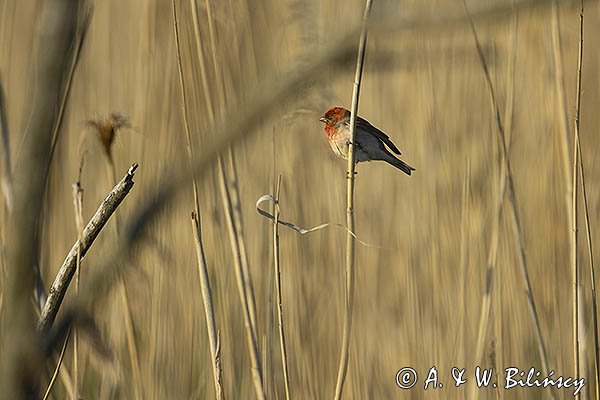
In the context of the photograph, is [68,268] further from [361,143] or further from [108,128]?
[361,143]

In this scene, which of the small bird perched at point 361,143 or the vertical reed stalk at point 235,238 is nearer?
the vertical reed stalk at point 235,238

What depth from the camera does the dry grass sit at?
1.18 m

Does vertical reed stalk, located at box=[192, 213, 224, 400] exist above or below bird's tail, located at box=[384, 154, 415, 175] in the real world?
below

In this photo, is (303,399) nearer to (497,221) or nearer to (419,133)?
(497,221)

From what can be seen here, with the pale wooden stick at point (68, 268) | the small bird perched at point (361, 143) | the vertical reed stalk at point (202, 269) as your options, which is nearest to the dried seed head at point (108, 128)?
the vertical reed stalk at point (202, 269)

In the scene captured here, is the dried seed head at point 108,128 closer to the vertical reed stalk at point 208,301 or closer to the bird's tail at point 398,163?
the vertical reed stalk at point 208,301

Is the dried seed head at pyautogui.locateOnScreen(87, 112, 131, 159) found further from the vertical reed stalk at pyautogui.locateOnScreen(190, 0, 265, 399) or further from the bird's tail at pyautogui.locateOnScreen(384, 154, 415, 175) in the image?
the bird's tail at pyautogui.locateOnScreen(384, 154, 415, 175)

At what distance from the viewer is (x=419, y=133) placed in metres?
1.58

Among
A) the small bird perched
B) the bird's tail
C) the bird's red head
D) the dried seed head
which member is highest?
the bird's red head

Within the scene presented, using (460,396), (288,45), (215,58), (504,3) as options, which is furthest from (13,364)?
(460,396)

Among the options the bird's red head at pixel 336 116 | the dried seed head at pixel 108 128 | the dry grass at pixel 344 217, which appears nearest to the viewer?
the dried seed head at pixel 108 128

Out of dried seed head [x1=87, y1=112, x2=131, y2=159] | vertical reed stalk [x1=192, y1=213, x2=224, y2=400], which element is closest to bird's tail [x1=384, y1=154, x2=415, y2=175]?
vertical reed stalk [x1=192, y1=213, x2=224, y2=400]

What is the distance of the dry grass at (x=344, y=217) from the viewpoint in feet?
3.87

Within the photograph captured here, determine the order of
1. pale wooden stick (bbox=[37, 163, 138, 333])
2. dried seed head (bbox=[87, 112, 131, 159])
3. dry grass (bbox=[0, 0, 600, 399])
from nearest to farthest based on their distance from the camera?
pale wooden stick (bbox=[37, 163, 138, 333]) → dried seed head (bbox=[87, 112, 131, 159]) → dry grass (bbox=[0, 0, 600, 399])
